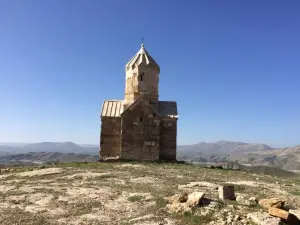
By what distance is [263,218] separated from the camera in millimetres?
8148

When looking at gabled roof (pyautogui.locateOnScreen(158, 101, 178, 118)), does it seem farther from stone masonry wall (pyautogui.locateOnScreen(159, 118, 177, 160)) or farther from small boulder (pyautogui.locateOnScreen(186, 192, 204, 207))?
small boulder (pyautogui.locateOnScreen(186, 192, 204, 207))

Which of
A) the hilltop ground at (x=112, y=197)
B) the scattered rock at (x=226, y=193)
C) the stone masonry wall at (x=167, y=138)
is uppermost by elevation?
the stone masonry wall at (x=167, y=138)

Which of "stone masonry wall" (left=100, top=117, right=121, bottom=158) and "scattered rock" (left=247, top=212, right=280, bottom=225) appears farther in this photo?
"stone masonry wall" (left=100, top=117, right=121, bottom=158)

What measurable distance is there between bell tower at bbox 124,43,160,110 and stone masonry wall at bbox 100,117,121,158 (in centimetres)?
150

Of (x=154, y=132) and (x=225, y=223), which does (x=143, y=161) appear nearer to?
(x=154, y=132)

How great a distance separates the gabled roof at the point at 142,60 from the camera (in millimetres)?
24598

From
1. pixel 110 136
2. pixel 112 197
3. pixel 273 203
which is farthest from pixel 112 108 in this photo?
pixel 273 203

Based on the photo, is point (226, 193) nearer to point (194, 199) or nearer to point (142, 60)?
point (194, 199)

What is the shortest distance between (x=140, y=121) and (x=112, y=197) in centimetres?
1258

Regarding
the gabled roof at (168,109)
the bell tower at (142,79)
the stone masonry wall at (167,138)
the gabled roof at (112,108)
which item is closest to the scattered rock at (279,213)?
the stone masonry wall at (167,138)

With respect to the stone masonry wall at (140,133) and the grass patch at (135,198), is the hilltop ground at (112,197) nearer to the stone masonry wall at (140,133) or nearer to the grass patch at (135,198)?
the grass patch at (135,198)

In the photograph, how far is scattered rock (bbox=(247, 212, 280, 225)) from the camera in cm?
796

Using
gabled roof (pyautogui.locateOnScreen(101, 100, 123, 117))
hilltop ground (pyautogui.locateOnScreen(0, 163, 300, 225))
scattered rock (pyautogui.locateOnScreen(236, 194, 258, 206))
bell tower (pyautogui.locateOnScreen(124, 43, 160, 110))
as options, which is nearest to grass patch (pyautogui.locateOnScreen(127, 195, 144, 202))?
hilltop ground (pyautogui.locateOnScreen(0, 163, 300, 225))

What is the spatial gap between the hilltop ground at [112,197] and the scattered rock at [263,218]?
0.17m
